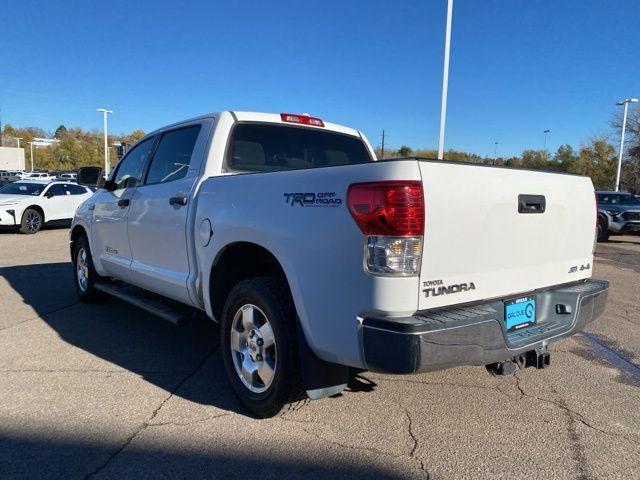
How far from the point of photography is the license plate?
9.04 feet

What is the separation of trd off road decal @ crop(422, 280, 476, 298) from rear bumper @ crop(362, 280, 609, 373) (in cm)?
9

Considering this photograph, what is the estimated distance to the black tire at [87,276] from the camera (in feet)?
19.4

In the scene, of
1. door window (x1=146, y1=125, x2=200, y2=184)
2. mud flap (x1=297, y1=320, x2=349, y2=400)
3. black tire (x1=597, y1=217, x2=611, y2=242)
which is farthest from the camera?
black tire (x1=597, y1=217, x2=611, y2=242)

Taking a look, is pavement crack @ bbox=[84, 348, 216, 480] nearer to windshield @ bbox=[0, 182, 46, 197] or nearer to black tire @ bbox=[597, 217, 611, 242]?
windshield @ bbox=[0, 182, 46, 197]

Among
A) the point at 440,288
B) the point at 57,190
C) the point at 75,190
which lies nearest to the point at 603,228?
the point at 440,288

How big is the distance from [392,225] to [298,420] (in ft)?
5.16

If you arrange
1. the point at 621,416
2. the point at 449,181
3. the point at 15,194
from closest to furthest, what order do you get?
1. the point at 449,181
2. the point at 621,416
3. the point at 15,194

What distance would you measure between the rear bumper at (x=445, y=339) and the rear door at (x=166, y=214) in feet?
6.69

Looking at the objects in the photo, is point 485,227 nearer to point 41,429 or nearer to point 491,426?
point 491,426

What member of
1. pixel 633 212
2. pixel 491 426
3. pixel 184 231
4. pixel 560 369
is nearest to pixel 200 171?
pixel 184 231

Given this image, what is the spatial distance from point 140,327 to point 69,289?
2611mm

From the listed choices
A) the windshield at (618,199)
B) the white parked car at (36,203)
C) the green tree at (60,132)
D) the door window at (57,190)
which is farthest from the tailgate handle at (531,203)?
the green tree at (60,132)

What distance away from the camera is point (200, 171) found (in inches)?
150

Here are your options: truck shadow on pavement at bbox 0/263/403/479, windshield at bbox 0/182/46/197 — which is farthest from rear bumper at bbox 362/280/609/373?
windshield at bbox 0/182/46/197
